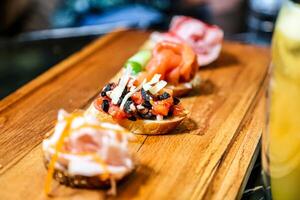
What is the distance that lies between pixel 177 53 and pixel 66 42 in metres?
0.84

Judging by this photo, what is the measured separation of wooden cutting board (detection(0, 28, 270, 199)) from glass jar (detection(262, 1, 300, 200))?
0.39 ft

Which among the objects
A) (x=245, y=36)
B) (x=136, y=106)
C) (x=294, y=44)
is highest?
(x=294, y=44)

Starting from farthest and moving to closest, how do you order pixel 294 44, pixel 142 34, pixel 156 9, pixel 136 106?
1. pixel 156 9
2. pixel 142 34
3. pixel 136 106
4. pixel 294 44

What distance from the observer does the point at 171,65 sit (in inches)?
72.8

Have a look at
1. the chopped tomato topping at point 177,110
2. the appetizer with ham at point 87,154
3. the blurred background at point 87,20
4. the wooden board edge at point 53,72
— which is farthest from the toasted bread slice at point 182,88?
the blurred background at point 87,20

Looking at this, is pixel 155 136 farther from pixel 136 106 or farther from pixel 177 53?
pixel 177 53

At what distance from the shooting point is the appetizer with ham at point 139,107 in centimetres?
152

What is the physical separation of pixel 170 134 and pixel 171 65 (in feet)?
1.17

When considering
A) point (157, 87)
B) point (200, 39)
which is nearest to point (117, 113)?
point (157, 87)

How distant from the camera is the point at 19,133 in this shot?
157 centimetres

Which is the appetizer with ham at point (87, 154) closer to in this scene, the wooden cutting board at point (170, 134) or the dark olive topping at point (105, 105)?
the wooden cutting board at point (170, 134)

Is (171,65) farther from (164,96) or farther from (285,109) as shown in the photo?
(285,109)

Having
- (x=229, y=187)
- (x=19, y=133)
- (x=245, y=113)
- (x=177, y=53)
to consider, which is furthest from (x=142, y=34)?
(x=229, y=187)

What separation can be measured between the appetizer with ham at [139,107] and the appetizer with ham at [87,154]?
0.84 feet
